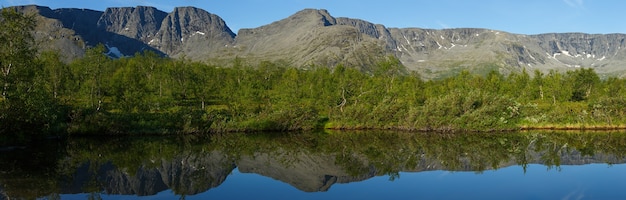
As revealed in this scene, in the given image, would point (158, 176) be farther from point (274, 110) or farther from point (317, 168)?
point (274, 110)

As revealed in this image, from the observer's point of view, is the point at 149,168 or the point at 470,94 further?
the point at 470,94

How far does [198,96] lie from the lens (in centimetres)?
7394

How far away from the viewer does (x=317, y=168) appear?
1312 inches

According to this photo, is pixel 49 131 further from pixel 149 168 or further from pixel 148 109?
pixel 149 168

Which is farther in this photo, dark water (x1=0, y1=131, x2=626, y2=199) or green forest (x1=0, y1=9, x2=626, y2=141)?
green forest (x1=0, y1=9, x2=626, y2=141)

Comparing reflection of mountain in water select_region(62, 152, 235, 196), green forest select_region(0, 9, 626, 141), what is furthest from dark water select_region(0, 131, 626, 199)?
green forest select_region(0, 9, 626, 141)

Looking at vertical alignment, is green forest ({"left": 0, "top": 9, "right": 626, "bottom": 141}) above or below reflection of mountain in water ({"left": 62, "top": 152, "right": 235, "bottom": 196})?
above

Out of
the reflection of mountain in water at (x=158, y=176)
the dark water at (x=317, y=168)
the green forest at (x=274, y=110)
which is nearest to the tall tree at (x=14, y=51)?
the green forest at (x=274, y=110)

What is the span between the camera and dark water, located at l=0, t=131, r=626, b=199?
25297mm

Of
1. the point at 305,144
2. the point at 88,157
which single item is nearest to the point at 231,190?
the point at 88,157

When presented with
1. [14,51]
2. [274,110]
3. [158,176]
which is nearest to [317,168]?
[158,176]

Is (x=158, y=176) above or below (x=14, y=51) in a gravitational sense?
below

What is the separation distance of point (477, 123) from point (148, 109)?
4599 cm

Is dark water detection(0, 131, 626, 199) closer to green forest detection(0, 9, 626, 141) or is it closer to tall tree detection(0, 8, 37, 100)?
green forest detection(0, 9, 626, 141)
